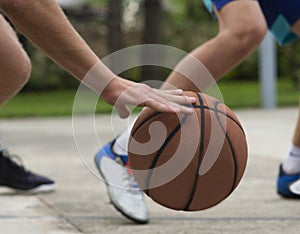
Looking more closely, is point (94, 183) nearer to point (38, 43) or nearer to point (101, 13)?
point (38, 43)

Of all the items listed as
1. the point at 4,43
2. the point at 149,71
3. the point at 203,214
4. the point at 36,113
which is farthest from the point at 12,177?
the point at 149,71

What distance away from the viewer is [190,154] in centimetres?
256

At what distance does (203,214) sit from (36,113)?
8.79 metres

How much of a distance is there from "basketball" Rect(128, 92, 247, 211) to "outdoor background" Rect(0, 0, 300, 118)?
49.2ft

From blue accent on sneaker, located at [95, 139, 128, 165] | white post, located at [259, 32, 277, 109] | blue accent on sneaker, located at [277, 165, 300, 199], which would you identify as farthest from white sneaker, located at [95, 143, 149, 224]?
white post, located at [259, 32, 277, 109]

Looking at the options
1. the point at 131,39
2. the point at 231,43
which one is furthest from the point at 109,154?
the point at 131,39

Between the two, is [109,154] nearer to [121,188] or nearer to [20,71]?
[121,188]

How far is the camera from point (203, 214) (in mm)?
3744

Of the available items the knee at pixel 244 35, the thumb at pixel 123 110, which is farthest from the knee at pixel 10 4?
the knee at pixel 244 35

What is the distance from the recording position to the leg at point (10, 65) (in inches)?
110

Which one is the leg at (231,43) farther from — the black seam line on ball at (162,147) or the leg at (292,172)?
the black seam line on ball at (162,147)

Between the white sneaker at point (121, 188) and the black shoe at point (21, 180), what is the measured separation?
0.67m

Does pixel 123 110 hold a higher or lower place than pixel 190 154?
higher

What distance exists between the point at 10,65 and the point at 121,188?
102 centimetres
